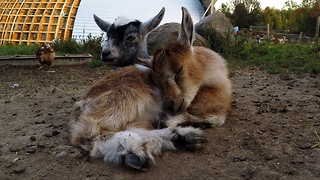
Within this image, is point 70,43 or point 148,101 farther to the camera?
point 70,43

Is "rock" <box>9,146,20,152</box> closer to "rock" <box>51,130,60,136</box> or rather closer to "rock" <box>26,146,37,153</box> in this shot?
"rock" <box>26,146,37,153</box>

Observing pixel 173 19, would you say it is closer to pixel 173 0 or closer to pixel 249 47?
pixel 173 0

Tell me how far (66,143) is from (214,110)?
58.1 inches

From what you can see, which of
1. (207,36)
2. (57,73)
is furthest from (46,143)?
(207,36)

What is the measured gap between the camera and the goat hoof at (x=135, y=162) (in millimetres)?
2668

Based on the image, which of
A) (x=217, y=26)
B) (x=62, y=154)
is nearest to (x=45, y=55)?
(x=217, y=26)

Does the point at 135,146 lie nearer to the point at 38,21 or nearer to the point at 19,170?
the point at 19,170

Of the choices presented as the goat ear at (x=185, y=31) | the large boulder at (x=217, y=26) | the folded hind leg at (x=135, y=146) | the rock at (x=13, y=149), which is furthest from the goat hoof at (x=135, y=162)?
the large boulder at (x=217, y=26)

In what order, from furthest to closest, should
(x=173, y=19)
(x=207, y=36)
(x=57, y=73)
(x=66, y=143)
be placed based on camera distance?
1. (x=173, y=19)
2. (x=207, y=36)
3. (x=57, y=73)
4. (x=66, y=143)

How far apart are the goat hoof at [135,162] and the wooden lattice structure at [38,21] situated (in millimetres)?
18832

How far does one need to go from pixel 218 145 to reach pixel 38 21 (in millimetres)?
20468

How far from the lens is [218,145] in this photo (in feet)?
10.8

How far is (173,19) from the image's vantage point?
22.6 meters

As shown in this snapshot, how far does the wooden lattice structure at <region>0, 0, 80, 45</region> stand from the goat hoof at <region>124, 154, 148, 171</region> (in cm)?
1883
